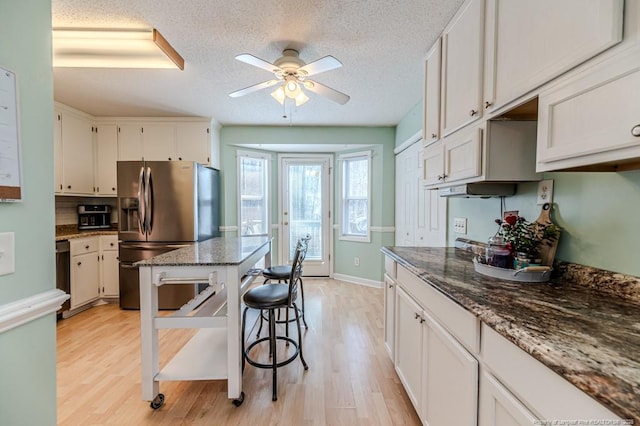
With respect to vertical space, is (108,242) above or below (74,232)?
below

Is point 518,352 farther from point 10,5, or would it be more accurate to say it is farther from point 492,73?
point 10,5

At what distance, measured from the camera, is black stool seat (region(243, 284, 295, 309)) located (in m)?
1.82

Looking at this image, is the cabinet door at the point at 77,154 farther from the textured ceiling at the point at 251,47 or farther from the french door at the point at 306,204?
the french door at the point at 306,204

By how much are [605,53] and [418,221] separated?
243cm

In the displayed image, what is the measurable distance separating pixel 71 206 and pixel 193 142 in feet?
5.87

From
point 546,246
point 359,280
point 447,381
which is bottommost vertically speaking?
point 359,280

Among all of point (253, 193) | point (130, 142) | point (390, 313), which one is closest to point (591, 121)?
point (390, 313)

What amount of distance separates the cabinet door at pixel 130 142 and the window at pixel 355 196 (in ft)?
9.48

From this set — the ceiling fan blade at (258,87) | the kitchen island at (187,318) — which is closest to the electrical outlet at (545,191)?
the kitchen island at (187,318)

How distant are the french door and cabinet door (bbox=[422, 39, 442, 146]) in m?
2.63

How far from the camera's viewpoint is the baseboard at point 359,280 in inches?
162

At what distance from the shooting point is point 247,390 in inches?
73.5

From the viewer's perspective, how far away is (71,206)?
3.57 metres

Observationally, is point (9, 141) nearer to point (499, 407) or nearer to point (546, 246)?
point (499, 407)
